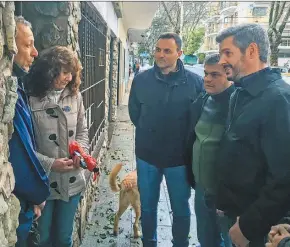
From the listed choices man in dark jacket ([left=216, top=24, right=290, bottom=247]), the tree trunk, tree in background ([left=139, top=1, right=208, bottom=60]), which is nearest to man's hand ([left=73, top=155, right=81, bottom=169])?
man in dark jacket ([left=216, top=24, right=290, bottom=247])

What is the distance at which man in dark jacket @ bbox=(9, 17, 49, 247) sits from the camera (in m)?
1.77

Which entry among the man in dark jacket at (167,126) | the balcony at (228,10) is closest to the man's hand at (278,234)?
the man in dark jacket at (167,126)

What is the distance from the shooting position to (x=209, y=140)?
254 cm

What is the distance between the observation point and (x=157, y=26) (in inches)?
1351

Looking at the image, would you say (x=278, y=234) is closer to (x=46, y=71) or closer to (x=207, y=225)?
(x=207, y=225)

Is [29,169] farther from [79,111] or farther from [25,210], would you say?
[79,111]

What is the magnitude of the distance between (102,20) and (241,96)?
431 centimetres

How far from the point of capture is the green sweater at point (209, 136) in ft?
8.30

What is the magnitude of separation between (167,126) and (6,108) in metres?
1.72

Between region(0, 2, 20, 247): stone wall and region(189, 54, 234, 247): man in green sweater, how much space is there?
1.43 meters

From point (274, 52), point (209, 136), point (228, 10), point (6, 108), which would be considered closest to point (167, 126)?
point (209, 136)

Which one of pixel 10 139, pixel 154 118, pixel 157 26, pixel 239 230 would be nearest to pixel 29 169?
pixel 10 139

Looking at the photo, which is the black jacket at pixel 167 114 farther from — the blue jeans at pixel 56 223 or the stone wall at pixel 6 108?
the stone wall at pixel 6 108

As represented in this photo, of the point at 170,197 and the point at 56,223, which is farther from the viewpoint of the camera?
the point at 170,197
